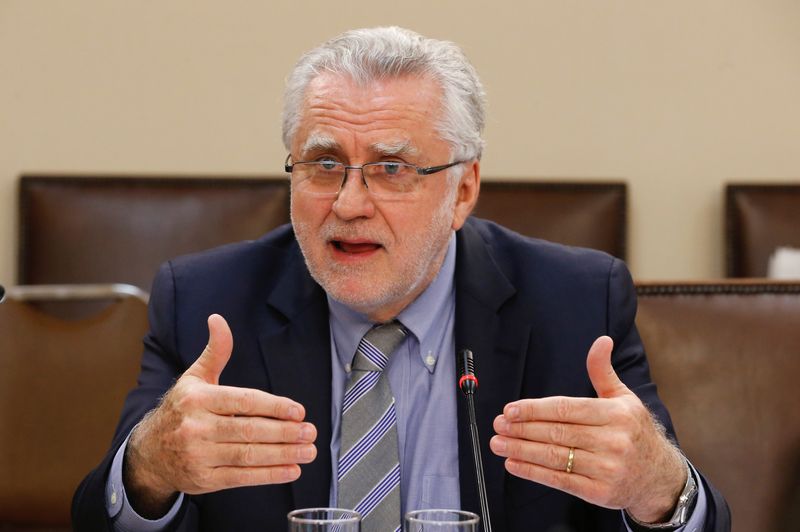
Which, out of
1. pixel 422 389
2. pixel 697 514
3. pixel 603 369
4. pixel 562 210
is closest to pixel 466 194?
pixel 422 389

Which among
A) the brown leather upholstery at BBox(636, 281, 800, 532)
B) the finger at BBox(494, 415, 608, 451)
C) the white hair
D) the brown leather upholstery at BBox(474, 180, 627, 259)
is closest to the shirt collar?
the white hair

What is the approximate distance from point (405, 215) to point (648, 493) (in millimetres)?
621

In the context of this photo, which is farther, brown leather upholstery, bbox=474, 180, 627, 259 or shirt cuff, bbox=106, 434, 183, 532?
brown leather upholstery, bbox=474, 180, 627, 259

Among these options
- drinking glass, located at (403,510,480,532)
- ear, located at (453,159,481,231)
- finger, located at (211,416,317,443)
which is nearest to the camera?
drinking glass, located at (403,510,480,532)

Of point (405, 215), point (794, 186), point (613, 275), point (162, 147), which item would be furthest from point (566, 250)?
point (162, 147)

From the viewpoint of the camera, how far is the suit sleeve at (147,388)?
1538 millimetres

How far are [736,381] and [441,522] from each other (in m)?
0.87

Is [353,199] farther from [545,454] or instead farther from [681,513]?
[681,513]

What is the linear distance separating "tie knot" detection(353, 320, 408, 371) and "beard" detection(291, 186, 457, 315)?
0.14ft

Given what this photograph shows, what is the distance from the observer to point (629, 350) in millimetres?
1786

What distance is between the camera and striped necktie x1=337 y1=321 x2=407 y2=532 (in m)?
1.62

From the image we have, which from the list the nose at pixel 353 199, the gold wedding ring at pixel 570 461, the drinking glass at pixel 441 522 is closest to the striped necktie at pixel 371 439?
the nose at pixel 353 199

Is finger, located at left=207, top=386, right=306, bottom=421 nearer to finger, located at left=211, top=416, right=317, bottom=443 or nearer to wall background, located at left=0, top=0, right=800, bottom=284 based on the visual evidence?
finger, located at left=211, top=416, right=317, bottom=443

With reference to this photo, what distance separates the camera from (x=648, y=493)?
141 centimetres
